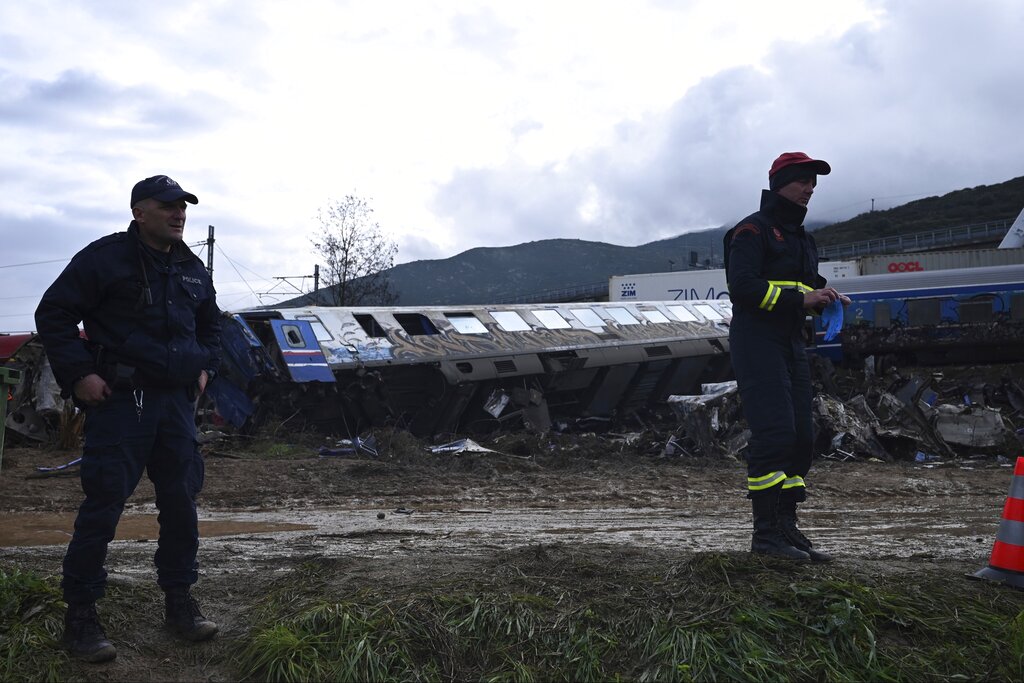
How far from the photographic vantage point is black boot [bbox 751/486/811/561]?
4730 mm

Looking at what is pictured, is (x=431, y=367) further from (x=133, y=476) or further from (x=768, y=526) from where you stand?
(x=133, y=476)

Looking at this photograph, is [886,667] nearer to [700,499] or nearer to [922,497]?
[700,499]

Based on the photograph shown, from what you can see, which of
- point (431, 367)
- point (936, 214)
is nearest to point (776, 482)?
point (431, 367)

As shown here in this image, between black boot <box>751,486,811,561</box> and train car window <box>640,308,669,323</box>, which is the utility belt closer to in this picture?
black boot <box>751,486,811,561</box>

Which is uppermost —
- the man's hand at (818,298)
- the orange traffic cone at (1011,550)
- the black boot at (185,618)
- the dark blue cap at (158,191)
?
the dark blue cap at (158,191)

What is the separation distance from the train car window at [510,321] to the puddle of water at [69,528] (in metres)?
9.59

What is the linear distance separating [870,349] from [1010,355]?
3.26 m

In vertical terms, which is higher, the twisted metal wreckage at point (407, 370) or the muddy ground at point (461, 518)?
the twisted metal wreckage at point (407, 370)

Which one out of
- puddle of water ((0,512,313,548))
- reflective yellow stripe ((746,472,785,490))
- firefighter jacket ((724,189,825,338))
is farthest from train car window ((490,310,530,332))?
reflective yellow stripe ((746,472,785,490))

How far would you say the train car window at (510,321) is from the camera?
16.9 metres

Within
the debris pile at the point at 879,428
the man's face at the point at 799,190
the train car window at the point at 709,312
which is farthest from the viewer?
the train car window at the point at 709,312

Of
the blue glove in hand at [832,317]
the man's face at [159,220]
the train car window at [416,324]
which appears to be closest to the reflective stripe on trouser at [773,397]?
the blue glove in hand at [832,317]

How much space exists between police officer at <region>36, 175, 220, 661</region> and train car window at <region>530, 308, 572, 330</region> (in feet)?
45.2

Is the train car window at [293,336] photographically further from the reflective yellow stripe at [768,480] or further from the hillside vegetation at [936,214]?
the hillside vegetation at [936,214]
